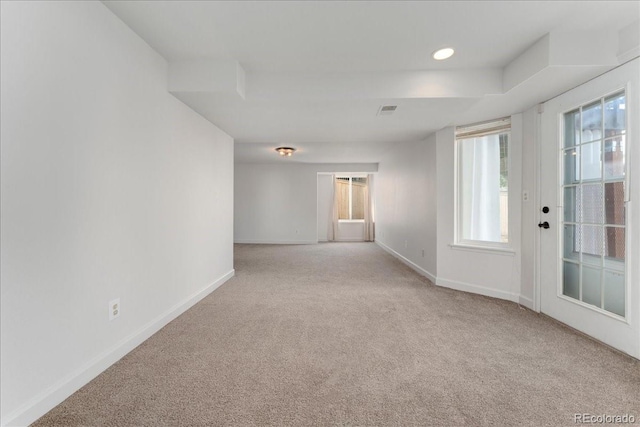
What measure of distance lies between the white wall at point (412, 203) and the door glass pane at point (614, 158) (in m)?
1.80

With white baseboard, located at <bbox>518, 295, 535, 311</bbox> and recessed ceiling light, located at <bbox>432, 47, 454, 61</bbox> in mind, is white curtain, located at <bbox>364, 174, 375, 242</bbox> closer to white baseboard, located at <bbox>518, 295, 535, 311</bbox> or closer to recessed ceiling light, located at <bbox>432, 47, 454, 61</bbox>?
white baseboard, located at <bbox>518, 295, 535, 311</bbox>

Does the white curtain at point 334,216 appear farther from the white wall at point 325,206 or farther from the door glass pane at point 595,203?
the door glass pane at point 595,203

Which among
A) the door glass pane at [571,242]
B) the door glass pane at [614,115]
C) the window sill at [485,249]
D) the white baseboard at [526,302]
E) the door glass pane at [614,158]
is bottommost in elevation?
the white baseboard at [526,302]

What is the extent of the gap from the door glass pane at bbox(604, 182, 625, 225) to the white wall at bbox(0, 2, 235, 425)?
12.2ft

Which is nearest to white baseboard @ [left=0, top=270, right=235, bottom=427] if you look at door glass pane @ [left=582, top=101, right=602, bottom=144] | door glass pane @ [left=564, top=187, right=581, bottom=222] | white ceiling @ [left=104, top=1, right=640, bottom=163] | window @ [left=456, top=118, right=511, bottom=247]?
white ceiling @ [left=104, top=1, right=640, bottom=163]

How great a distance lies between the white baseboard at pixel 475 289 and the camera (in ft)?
10.7

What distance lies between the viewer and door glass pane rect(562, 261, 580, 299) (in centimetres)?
256

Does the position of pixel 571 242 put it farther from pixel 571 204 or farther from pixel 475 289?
pixel 475 289

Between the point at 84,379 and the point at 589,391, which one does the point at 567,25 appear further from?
the point at 84,379

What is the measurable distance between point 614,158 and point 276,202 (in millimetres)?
7120

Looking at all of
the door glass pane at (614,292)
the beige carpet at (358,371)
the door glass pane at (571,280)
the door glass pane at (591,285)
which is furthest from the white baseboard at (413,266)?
the door glass pane at (614,292)

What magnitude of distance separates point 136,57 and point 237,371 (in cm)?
240

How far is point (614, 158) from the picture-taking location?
2.24 meters

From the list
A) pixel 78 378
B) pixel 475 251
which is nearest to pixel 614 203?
pixel 475 251
